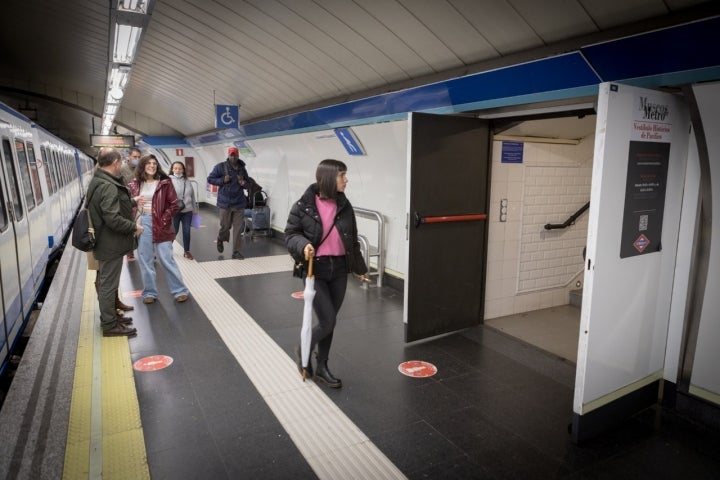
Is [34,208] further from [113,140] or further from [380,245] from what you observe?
[113,140]

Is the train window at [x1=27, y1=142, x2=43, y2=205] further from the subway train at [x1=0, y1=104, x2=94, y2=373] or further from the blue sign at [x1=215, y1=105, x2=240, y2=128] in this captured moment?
the blue sign at [x1=215, y1=105, x2=240, y2=128]

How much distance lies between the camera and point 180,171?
7066 millimetres

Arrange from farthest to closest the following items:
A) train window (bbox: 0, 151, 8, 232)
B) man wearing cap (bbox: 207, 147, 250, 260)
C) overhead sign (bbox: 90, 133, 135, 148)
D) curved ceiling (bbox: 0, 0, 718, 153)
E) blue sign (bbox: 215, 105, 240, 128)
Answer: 1. overhead sign (bbox: 90, 133, 135, 148)
2. blue sign (bbox: 215, 105, 240, 128)
3. man wearing cap (bbox: 207, 147, 250, 260)
4. train window (bbox: 0, 151, 8, 232)
5. curved ceiling (bbox: 0, 0, 718, 153)

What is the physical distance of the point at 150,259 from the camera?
5.46 meters

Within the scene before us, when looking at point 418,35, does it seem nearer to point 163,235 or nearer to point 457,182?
point 457,182

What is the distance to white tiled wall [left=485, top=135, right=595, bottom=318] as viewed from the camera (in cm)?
518

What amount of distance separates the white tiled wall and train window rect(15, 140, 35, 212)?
513cm

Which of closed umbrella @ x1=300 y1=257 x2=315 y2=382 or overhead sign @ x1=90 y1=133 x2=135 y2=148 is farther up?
overhead sign @ x1=90 y1=133 x2=135 y2=148

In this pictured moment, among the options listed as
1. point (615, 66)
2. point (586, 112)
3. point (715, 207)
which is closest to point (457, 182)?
point (586, 112)

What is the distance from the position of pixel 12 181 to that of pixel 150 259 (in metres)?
1.54

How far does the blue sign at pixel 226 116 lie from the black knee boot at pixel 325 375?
7045mm

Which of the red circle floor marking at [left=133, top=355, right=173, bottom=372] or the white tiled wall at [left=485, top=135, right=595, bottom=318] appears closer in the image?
the red circle floor marking at [left=133, top=355, right=173, bottom=372]

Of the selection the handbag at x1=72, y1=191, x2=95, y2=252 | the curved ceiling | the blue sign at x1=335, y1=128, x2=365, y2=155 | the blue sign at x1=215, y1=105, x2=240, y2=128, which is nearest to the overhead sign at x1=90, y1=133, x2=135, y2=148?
the curved ceiling

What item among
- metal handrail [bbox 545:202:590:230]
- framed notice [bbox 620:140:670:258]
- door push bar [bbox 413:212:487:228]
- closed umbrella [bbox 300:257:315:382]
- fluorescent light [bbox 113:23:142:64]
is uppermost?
fluorescent light [bbox 113:23:142:64]
